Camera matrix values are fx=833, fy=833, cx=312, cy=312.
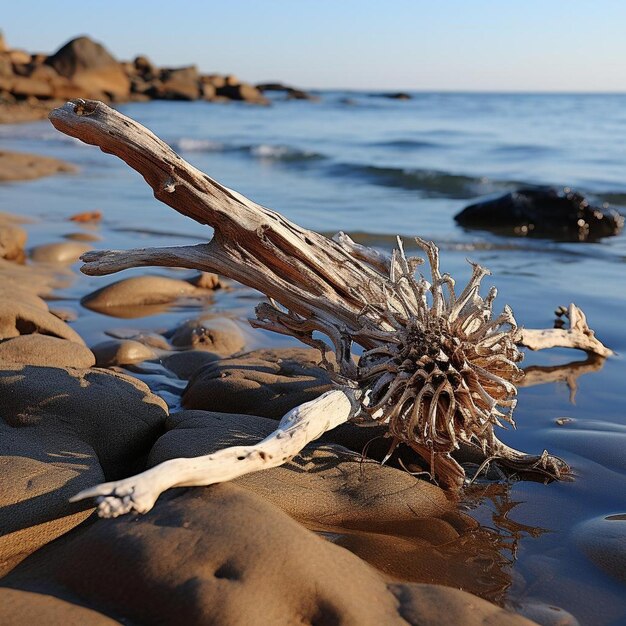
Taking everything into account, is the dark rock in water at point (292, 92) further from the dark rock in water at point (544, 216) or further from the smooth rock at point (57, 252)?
the smooth rock at point (57, 252)

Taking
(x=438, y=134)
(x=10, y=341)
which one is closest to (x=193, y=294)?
(x=10, y=341)

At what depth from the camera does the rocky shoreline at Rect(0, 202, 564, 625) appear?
224cm

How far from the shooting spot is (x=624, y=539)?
9.62 ft

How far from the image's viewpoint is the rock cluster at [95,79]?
3659cm

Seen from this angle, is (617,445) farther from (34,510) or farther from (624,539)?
(34,510)

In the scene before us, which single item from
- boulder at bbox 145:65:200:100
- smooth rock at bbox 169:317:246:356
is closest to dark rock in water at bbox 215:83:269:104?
boulder at bbox 145:65:200:100

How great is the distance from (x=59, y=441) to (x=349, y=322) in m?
1.25

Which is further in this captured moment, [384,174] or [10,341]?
[384,174]

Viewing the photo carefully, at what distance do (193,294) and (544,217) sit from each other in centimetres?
593

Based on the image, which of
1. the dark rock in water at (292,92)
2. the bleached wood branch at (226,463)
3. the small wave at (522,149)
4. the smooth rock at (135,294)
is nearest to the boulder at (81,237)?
the smooth rock at (135,294)

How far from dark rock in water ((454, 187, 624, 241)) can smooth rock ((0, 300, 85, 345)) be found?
23.6ft

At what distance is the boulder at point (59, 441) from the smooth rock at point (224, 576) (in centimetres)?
15

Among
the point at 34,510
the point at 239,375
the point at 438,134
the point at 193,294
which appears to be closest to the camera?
the point at 34,510

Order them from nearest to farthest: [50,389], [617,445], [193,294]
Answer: [50,389]
[617,445]
[193,294]
